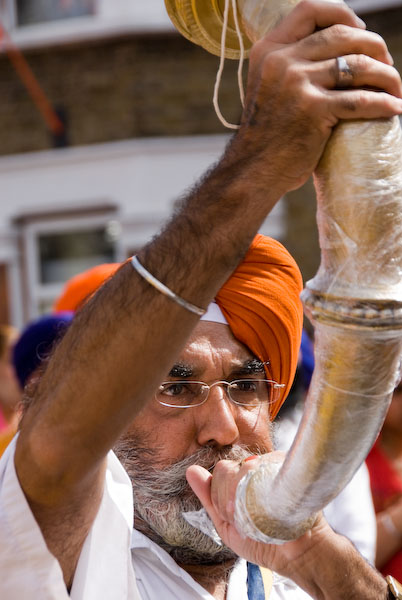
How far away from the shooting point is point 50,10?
33.5ft

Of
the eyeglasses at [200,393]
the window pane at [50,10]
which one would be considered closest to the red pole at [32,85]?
the window pane at [50,10]

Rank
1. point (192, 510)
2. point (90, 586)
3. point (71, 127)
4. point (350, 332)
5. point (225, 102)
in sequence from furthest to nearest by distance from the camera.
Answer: point (71, 127) < point (225, 102) < point (192, 510) < point (90, 586) < point (350, 332)

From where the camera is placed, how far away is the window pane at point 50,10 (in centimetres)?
1002

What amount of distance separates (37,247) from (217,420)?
27.3 feet

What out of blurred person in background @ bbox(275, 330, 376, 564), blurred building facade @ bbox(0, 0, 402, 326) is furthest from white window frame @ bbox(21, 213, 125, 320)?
blurred person in background @ bbox(275, 330, 376, 564)

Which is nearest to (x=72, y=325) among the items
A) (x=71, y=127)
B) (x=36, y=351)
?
(x=36, y=351)

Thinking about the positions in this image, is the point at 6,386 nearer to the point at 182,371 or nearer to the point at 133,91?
the point at 182,371

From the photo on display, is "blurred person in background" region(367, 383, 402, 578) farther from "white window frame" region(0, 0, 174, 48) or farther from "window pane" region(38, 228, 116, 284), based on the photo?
"white window frame" region(0, 0, 174, 48)

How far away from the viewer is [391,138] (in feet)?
3.97

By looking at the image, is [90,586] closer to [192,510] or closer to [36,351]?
[192,510]

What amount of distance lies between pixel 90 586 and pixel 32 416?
39 centimetres

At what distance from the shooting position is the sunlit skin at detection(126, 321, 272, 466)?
2162 mm

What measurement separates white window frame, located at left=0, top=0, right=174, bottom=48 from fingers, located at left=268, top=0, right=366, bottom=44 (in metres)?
Result: 8.58

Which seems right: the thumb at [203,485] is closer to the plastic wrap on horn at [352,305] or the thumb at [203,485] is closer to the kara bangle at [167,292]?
the plastic wrap on horn at [352,305]
